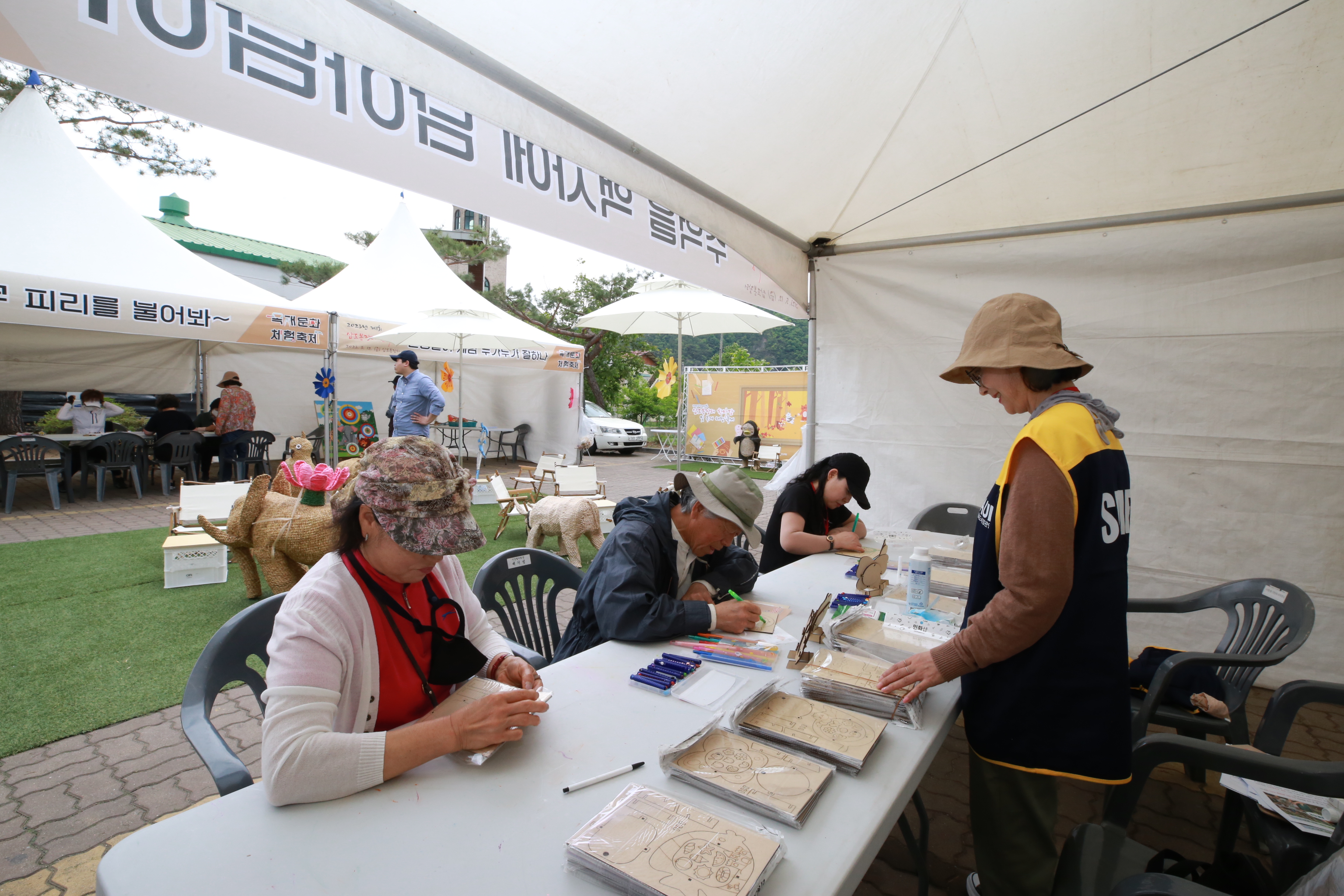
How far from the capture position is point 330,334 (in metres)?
8.15

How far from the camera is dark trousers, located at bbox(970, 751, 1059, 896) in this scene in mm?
1497

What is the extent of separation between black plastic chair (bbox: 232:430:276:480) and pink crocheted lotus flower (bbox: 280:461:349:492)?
6151 millimetres

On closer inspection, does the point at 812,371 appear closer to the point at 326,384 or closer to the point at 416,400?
the point at 416,400

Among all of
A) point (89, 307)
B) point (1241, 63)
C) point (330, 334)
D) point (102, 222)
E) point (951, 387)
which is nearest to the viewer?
point (1241, 63)

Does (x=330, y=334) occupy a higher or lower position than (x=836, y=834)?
higher

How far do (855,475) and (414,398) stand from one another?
5289mm

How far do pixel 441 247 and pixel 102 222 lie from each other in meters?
10.1

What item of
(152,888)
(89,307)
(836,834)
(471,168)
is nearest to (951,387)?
(471,168)

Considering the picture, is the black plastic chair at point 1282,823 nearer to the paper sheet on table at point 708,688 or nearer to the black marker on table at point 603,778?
the paper sheet on table at point 708,688

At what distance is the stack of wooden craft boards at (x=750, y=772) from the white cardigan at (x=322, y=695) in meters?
0.55

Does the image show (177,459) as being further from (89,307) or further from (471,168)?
(471,168)

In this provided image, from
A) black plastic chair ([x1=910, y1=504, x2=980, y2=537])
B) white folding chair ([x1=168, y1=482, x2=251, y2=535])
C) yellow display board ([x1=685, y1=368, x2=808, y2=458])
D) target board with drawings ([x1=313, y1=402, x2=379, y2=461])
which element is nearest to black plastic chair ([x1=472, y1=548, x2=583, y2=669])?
black plastic chair ([x1=910, y1=504, x2=980, y2=537])

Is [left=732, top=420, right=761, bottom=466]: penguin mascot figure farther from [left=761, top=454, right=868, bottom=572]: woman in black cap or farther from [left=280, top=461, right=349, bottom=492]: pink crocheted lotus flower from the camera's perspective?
[left=280, top=461, right=349, bottom=492]: pink crocheted lotus flower

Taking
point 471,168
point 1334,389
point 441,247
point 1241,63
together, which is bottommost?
point 1334,389
